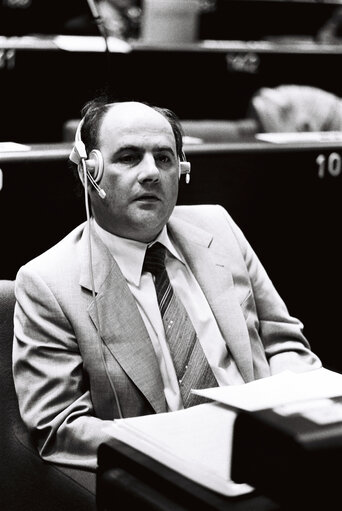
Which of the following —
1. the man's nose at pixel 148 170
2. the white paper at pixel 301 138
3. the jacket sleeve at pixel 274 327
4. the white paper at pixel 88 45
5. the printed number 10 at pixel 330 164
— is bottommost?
the jacket sleeve at pixel 274 327

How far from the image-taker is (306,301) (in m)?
3.15

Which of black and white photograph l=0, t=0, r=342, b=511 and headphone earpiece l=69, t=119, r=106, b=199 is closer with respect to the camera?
black and white photograph l=0, t=0, r=342, b=511

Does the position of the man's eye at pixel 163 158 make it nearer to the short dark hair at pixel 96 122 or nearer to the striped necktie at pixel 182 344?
the short dark hair at pixel 96 122

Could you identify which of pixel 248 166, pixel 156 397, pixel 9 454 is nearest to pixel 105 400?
pixel 156 397

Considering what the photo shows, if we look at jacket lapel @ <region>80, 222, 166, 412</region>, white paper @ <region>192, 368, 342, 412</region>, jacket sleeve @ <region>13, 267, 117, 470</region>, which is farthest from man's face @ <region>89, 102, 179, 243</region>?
white paper @ <region>192, 368, 342, 412</region>

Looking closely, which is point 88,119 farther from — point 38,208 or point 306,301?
point 306,301

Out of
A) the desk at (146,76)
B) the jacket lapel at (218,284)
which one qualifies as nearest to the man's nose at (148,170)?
the jacket lapel at (218,284)

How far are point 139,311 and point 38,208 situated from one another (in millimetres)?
576

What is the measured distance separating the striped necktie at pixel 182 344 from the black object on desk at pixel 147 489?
557 millimetres

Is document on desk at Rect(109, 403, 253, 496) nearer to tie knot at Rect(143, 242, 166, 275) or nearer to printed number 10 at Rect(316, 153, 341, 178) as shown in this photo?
tie knot at Rect(143, 242, 166, 275)

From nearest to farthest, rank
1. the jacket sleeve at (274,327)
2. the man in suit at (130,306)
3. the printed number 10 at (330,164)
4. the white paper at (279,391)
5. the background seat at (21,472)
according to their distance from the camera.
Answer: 1. the white paper at (279,391)
2. the background seat at (21,472)
3. the man in suit at (130,306)
4. the jacket sleeve at (274,327)
5. the printed number 10 at (330,164)

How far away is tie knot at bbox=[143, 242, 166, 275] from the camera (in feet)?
7.18

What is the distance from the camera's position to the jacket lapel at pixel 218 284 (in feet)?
7.14

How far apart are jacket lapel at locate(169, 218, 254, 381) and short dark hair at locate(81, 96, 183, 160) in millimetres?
199
